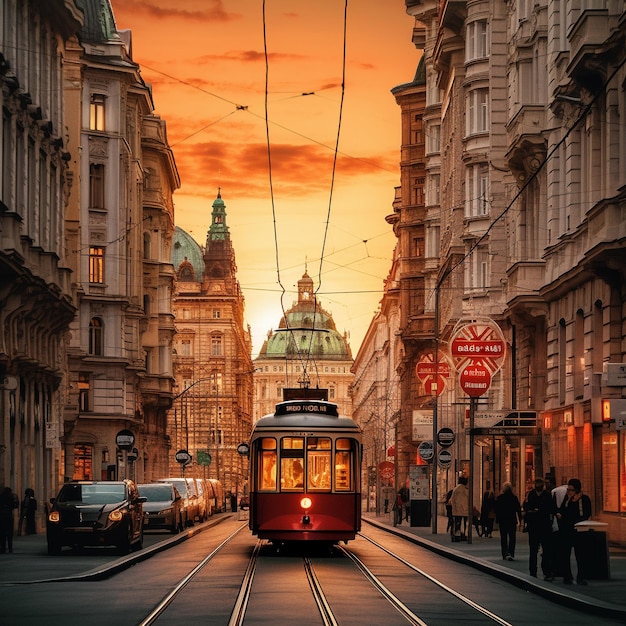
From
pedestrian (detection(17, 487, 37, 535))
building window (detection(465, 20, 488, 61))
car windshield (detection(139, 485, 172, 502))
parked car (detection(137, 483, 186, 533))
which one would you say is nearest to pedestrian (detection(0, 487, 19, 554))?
pedestrian (detection(17, 487, 37, 535))

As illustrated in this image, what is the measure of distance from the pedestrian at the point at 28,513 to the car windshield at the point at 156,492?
3.80 meters

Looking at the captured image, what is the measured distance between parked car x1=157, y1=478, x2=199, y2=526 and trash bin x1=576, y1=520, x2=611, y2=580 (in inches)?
1201

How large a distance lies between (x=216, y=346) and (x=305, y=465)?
438ft

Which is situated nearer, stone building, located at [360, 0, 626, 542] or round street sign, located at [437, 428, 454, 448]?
stone building, located at [360, 0, 626, 542]

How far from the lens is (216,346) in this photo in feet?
547

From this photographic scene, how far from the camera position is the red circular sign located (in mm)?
41062

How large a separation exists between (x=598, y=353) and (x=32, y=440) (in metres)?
18.4

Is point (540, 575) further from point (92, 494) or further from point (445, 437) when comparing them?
point (445, 437)

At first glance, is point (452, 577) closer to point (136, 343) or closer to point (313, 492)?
point (313, 492)

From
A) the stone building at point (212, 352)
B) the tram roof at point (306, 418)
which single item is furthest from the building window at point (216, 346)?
the tram roof at point (306, 418)

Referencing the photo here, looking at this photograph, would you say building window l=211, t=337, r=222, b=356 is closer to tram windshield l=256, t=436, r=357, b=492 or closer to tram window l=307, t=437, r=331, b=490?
tram windshield l=256, t=436, r=357, b=492

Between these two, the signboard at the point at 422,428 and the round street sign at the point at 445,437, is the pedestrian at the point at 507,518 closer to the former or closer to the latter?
the round street sign at the point at 445,437

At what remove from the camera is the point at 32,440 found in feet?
156

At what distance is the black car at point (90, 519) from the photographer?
3388cm
